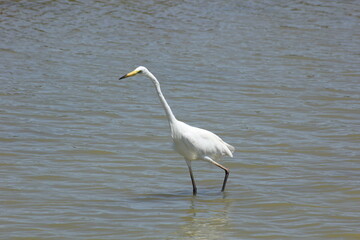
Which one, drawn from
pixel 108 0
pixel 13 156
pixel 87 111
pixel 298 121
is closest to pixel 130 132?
pixel 87 111

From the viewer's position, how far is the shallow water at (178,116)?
6594mm

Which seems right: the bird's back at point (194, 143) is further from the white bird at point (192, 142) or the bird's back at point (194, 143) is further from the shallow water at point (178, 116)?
the shallow water at point (178, 116)

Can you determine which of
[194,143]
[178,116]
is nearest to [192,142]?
[194,143]

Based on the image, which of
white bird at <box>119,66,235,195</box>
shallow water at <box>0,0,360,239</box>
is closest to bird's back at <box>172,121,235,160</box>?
white bird at <box>119,66,235,195</box>

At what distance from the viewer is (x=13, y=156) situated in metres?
8.30

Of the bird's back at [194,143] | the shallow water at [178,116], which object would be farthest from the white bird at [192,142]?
the shallow water at [178,116]

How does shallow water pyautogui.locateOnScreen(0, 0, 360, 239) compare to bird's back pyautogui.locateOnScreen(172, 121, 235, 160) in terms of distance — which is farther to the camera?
bird's back pyautogui.locateOnScreen(172, 121, 235, 160)

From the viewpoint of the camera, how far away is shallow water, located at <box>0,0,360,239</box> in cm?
659

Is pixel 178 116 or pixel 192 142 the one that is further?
pixel 178 116

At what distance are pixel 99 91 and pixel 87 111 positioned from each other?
4.14ft

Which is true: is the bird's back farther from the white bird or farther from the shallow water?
the shallow water

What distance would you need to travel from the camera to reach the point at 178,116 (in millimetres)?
10664

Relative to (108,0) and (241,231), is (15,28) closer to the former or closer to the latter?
(108,0)

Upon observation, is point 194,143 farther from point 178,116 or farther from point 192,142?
point 178,116
